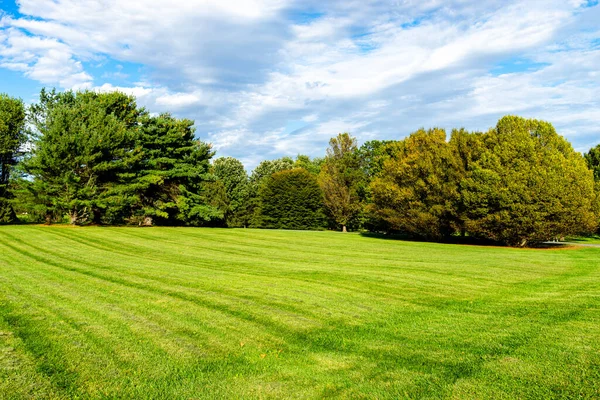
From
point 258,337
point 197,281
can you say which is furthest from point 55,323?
point 197,281

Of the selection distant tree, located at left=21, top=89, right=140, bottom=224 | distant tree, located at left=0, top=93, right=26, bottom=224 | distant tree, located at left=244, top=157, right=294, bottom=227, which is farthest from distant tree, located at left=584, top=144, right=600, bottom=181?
distant tree, located at left=0, top=93, right=26, bottom=224

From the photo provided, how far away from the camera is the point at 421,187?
34719 mm

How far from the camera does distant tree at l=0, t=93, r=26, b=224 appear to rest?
34344 millimetres

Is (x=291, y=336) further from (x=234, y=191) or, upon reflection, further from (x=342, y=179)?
(x=234, y=191)

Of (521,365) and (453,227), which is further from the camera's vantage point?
(453,227)

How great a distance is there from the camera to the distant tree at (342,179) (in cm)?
5616

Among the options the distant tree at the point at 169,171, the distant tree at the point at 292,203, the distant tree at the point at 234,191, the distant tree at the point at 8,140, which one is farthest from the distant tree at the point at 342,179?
the distant tree at the point at 8,140

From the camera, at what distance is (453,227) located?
3341 cm

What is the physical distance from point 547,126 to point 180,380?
32111mm

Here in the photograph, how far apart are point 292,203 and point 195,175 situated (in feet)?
79.1

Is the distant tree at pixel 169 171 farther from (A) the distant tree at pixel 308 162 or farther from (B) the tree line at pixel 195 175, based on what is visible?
(A) the distant tree at pixel 308 162

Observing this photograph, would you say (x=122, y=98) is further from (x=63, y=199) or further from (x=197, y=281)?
(x=197, y=281)

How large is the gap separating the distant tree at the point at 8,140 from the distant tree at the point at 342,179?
35629 mm

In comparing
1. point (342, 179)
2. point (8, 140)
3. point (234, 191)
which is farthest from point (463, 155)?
point (234, 191)
